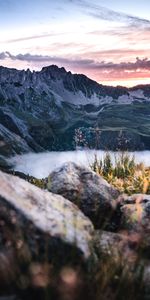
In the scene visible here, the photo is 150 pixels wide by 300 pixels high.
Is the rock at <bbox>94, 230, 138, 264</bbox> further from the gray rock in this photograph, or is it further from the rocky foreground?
the gray rock

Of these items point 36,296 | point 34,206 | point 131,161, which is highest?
point 34,206

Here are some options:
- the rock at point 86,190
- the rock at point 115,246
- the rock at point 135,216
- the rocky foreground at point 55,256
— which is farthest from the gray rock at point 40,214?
the rock at point 86,190

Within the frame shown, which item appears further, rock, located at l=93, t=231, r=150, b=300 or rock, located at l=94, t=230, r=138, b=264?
rock, located at l=94, t=230, r=138, b=264

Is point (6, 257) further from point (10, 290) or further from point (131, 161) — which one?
point (131, 161)

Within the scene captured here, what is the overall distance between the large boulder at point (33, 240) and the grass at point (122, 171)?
6.42m

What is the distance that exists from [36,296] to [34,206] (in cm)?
148

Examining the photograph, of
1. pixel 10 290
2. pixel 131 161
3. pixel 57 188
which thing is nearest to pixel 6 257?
pixel 10 290

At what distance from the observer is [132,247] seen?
254 inches

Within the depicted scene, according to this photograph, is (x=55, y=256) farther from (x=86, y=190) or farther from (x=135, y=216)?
(x=86, y=190)

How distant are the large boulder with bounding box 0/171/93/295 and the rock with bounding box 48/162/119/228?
234 centimetres

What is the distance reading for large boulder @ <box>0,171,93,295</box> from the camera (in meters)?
4.57

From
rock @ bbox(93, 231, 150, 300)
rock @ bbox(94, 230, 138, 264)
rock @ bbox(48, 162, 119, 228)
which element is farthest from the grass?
rock @ bbox(93, 231, 150, 300)

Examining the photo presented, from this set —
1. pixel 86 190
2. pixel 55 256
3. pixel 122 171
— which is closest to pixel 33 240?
pixel 55 256

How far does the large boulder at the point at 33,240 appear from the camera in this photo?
4.57 metres
